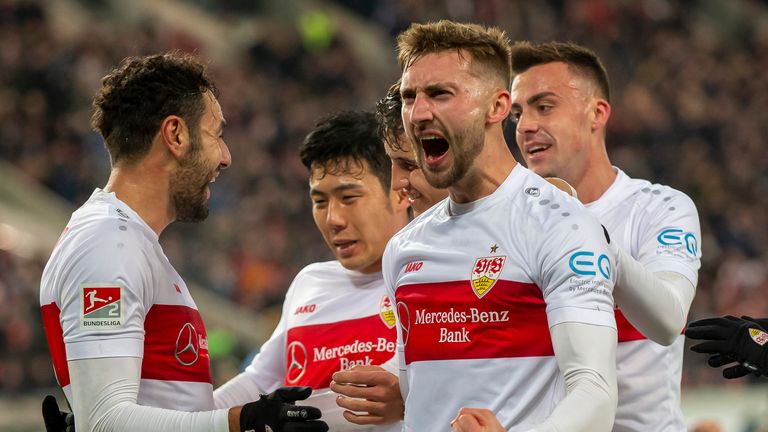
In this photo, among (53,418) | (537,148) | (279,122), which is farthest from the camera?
(279,122)

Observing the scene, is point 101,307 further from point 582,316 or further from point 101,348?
point 582,316

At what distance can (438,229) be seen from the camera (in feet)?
12.6

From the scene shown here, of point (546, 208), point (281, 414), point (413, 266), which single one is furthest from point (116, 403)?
point (546, 208)

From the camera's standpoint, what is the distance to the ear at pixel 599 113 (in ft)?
16.6

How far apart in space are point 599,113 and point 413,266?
1649mm

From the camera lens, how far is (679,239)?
4.35m

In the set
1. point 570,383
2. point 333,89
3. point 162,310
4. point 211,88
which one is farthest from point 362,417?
point 333,89

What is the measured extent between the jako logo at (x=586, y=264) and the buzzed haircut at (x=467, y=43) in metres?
0.73

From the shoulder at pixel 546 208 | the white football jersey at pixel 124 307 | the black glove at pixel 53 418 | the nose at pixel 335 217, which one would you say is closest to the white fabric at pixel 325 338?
the nose at pixel 335 217

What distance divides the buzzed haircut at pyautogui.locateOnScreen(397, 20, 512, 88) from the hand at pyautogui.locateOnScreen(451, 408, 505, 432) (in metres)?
1.15

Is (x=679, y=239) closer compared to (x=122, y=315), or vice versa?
(x=122, y=315)

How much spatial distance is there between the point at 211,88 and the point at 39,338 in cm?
678

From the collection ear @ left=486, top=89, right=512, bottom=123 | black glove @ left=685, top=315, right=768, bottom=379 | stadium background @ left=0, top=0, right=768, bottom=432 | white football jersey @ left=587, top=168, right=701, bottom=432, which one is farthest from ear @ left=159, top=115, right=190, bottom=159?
stadium background @ left=0, top=0, right=768, bottom=432

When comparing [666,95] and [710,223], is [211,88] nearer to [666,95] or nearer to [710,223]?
[710,223]
